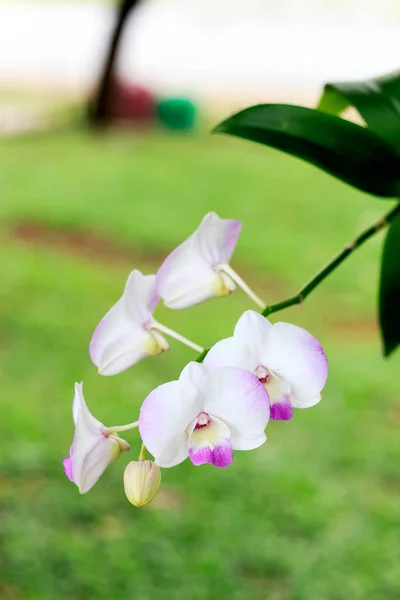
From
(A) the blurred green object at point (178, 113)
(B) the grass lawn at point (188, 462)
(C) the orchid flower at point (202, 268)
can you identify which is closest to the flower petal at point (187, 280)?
(C) the orchid flower at point (202, 268)

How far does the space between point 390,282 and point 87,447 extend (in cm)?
21

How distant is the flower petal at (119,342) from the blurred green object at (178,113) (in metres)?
5.67

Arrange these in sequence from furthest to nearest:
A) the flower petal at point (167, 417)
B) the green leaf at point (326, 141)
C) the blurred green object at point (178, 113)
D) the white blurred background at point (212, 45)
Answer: the white blurred background at point (212, 45) < the blurred green object at point (178, 113) < the green leaf at point (326, 141) < the flower petal at point (167, 417)

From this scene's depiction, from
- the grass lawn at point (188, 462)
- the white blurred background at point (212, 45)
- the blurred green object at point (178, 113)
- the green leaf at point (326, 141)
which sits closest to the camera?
the green leaf at point (326, 141)

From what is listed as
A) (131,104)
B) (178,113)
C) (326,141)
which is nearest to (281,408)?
(326,141)

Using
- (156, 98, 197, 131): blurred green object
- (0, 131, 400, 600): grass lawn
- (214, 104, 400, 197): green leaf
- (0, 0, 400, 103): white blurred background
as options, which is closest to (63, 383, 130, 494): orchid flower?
(214, 104, 400, 197): green leaf

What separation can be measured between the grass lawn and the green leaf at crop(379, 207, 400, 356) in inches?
44.7

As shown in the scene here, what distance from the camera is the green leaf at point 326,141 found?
16.8 inches

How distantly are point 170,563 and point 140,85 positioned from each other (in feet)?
16.4

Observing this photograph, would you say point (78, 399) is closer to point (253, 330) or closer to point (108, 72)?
point (253, 330)

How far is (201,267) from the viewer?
1.21 feet

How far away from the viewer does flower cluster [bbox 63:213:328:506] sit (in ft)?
1.00

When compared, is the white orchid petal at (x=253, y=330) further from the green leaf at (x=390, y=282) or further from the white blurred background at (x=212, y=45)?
the white blurred background at (x=212, y=45)

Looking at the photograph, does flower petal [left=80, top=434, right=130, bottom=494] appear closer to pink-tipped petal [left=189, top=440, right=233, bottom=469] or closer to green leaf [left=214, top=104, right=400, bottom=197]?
pink-tipped petal [left=189, top=440, right=233, bottom=469]
